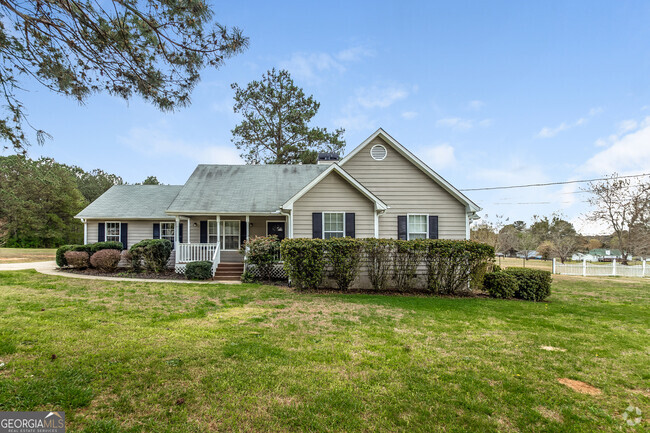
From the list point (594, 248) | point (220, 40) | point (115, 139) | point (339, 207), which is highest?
point (115, 139)

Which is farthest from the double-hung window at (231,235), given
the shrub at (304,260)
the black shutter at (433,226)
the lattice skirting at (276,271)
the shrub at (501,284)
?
the shrub at (501,284)

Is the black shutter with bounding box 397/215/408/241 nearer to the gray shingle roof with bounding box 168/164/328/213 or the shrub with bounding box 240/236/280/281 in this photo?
the shrub with bounding box 240/236/280/281

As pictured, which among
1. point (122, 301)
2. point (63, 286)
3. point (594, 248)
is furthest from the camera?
point (594, 248)

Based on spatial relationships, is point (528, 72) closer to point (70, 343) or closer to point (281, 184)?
point (281, 184)

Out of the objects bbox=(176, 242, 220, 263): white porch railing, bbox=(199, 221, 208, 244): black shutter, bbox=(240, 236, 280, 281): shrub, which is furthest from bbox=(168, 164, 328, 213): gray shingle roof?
bbox=(240, 236, 280, 281): shrub

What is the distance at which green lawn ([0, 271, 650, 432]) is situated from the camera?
282 centimetres

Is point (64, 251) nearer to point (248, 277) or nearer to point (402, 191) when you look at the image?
point (248, 277)

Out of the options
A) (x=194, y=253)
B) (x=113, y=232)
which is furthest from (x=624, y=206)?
(x=113, y=232)

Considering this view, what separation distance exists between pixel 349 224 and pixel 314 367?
7.47 metres

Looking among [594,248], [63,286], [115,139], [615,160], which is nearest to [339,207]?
[63,286]

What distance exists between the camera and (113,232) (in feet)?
52.0

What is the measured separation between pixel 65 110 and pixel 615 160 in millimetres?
33038

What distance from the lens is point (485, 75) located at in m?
14.6

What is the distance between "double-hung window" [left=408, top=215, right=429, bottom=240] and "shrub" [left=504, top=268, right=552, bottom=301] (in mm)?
3470
